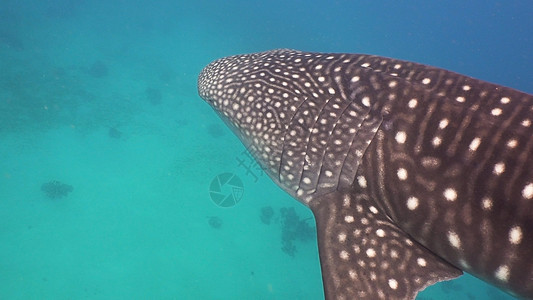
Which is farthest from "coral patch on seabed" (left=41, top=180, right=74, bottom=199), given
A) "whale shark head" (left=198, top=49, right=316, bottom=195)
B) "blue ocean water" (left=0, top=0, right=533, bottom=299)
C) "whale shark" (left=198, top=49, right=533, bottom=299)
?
"whale shark" (left=198, top=49, right=533, bottom=299)

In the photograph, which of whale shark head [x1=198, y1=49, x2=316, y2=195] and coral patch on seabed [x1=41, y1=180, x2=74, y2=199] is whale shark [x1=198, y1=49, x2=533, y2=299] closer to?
whale shark head [x1=198, y1=49, x2=316, y2=195]

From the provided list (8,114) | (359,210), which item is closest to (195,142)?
(8,114)

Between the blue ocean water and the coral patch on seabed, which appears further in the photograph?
the coral patch on seabed

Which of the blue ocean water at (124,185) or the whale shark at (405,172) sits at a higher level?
the whale shark at (405,172)

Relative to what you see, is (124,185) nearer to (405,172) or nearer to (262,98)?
(262,98)

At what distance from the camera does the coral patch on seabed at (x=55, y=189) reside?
50.8ft

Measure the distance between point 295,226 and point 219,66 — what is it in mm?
14118

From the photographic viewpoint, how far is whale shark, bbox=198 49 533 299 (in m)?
2.32

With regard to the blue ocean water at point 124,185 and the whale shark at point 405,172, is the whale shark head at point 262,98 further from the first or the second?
the blue ocean water at point 124,185

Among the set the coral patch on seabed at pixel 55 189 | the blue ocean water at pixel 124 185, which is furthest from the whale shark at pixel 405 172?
the coral patch on seabed at pixel 55 189

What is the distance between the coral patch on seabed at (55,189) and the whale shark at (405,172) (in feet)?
52.0

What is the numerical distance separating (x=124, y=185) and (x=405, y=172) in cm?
1686

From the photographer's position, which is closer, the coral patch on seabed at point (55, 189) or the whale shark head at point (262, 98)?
the whale shark head at point (262, 98)

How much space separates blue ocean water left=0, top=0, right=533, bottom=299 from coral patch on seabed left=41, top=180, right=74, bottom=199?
1.8 inches
